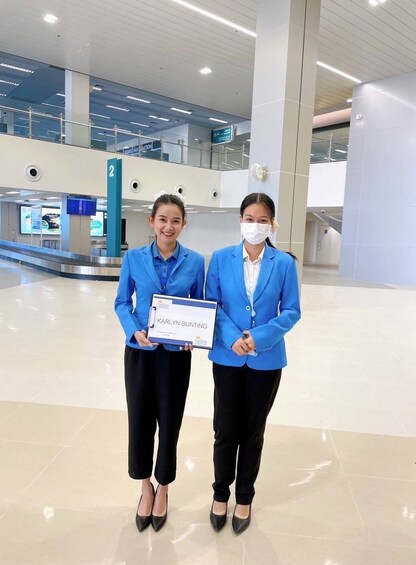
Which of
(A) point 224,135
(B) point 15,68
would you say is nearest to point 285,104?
(A) point 224,135

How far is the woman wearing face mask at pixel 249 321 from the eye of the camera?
2.28 m

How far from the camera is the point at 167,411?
2.36m

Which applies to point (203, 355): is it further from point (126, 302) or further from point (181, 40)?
point (181, 40)

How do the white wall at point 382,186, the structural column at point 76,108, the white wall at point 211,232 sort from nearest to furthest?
the white wall at point 382,186
the structural column at point 76,108
the white wall at point 211,232

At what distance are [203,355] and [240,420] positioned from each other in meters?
3.66

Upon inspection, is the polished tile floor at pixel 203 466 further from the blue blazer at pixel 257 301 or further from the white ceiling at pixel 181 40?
the white ceiling at pixel 181 40

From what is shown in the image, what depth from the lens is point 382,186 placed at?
1590 centimetres

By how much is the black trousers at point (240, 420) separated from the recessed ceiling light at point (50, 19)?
45.8 feet

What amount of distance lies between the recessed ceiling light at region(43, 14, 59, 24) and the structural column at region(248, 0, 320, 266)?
23.4 feet

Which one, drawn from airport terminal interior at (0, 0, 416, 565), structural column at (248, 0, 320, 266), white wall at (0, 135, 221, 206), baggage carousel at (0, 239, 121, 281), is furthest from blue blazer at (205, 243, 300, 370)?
white wall at (0, 135, 221, 206)

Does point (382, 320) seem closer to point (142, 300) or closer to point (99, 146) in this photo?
point (142, 300)

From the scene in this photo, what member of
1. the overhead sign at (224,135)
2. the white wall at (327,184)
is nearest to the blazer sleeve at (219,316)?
the white wall at (327,184)

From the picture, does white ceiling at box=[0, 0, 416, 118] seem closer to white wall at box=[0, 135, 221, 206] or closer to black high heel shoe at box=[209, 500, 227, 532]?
white wall at box=[0, 135, 221, 206]

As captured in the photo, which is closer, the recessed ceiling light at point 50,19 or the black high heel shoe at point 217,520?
the black high heel shoe at point 217,520
